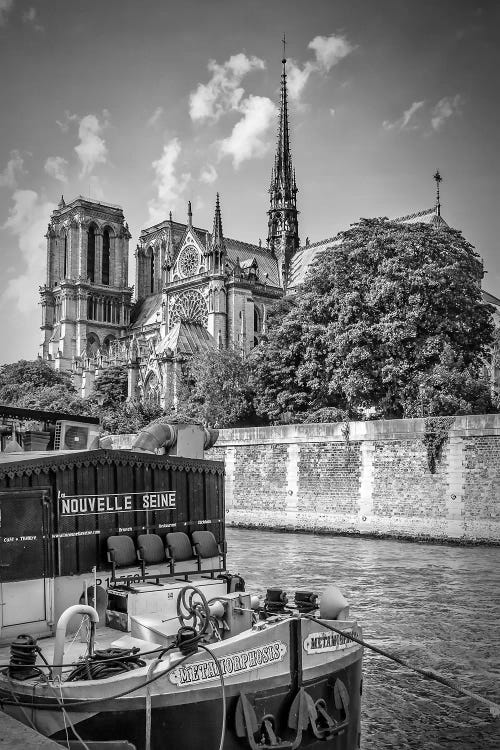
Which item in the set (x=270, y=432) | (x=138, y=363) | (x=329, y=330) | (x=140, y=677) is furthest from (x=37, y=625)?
(x=138, y=363)

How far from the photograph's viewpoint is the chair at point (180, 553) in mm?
10750

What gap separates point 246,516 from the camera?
1384 inches

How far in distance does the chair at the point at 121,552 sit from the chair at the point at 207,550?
1.18 m

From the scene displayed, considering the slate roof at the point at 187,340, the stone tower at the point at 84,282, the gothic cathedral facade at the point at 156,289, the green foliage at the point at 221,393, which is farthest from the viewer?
the stone tower at the point at 84,282

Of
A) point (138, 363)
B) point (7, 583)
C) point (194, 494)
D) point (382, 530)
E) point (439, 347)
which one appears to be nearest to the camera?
point (7, 583)

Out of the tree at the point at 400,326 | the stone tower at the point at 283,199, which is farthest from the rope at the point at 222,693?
the stone tower at the point at 283,199

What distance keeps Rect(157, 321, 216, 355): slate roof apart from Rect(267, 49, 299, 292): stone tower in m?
21.3

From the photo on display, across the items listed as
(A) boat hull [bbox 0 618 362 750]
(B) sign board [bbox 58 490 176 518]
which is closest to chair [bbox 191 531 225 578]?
(B) sign board [bbox 58 490 176 518]

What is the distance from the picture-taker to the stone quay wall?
27.8 metres

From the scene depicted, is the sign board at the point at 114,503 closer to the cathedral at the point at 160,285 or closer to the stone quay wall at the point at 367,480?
the stone quay wall at the point at 367,480

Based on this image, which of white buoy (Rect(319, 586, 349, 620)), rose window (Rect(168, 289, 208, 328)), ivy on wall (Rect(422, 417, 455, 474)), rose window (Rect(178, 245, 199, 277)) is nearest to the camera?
white buoy (Rect(319, 586, 349, 620))

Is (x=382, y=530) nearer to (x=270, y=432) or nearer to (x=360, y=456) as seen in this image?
(x=360, y=456)

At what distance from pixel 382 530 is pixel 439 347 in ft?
26.6

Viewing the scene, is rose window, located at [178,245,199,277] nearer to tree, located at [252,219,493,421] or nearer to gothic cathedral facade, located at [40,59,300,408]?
gothic cathedral facade, located at [40,59,300,408]
